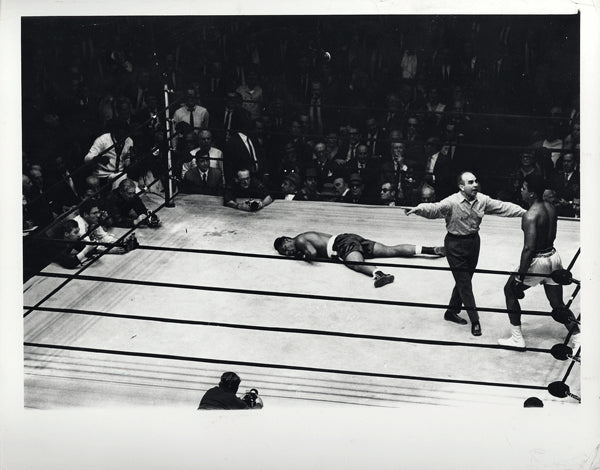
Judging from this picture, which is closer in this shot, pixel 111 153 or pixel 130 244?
pixel 111 153

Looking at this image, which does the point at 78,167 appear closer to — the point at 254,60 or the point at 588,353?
the point at 254,60

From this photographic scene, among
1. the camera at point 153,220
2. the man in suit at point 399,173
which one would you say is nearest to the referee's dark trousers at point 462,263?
the man in suit at point 399,173

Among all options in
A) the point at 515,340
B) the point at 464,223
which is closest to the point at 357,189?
the point at 464,223

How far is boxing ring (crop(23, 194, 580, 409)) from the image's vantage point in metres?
3.53

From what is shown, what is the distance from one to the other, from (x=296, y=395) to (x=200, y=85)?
4.67 ft

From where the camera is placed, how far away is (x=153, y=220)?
428 centimetres

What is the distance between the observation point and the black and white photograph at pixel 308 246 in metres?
3.45

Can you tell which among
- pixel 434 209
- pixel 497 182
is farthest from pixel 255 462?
pixel 497 182

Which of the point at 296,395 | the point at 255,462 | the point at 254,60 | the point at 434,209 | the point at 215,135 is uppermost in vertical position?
the point at 254,60

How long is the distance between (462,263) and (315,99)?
973 millimetres

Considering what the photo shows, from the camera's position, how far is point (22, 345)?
356 cm

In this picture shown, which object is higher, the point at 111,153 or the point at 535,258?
the point at 111,153

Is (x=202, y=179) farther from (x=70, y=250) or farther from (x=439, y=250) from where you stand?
(x=439, y=250)

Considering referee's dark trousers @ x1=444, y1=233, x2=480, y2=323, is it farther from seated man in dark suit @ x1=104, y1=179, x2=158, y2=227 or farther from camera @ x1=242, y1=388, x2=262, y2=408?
seated man in dark suit @ x1=104, y1=179, x2=158, y2=227
